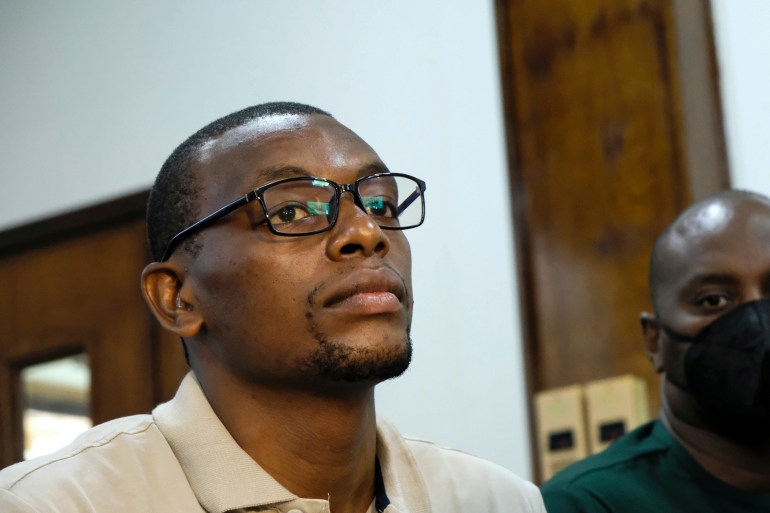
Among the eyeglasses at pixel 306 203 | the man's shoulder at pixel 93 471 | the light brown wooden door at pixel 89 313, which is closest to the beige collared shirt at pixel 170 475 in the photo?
the man's shoulder at pixel 93 471

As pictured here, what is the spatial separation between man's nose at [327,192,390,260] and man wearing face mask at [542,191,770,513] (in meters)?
0.91

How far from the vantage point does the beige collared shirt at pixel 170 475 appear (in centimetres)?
169

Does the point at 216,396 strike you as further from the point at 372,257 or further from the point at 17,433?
the point at 17,433

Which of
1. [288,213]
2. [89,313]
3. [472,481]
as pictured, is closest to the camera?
[288,213]

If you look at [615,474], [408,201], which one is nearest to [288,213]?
[408,201]

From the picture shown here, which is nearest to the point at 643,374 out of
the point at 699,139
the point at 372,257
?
the point at 699,139

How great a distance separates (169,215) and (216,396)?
0.32 meters

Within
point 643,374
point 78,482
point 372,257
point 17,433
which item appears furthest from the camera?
point 17,433

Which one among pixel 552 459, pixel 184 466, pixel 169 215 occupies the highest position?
pixel 169 215

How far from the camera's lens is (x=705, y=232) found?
2631 mm

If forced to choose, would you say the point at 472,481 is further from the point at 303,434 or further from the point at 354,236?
the point at 354,236

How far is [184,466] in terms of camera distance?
1793 mm

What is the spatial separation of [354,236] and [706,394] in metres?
1.05

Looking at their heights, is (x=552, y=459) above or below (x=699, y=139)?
below
